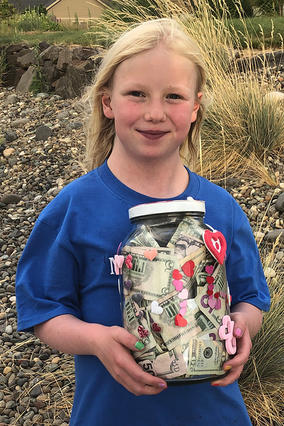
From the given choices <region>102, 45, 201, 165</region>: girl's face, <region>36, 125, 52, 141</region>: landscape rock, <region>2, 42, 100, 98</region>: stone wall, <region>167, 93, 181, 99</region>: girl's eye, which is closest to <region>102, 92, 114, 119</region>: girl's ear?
<region>102, 45, 201, 165</region>: girl's face

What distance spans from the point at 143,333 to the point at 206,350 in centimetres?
13

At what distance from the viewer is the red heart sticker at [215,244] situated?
1.29m

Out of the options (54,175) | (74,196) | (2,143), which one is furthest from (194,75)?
(2,143)

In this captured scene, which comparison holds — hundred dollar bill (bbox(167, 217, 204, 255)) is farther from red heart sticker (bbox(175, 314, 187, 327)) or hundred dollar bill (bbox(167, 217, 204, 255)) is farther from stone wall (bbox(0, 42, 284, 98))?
stone wall (bbox(0, 42, 284, 98))

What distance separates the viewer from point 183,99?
1524 millimetres

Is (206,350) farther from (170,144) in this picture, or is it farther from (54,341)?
(170,144)

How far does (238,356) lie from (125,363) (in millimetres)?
247

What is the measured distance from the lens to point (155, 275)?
1264 millimetres

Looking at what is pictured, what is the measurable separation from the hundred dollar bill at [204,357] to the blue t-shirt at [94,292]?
0.21 m

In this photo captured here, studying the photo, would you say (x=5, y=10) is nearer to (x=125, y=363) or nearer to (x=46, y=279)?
(x=46, y=279)

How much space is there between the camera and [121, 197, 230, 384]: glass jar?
1.25 meters

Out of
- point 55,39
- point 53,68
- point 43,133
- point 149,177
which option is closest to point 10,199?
point 43,133

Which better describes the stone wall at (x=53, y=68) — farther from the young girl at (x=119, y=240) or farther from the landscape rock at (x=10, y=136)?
the young girl at (x=119, y=240)

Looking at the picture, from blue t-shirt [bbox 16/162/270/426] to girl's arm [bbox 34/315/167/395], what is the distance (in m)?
0.04
